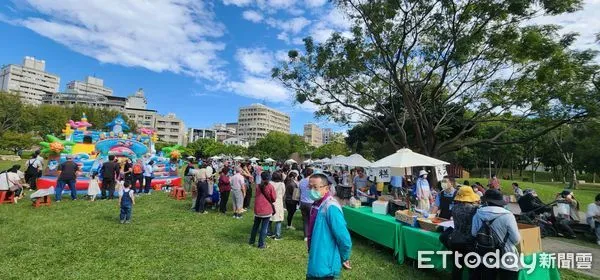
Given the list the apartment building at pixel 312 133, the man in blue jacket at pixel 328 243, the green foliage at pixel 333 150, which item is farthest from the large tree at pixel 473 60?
the apartment building at pixel 312 133

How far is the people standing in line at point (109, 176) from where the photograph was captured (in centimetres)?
1180

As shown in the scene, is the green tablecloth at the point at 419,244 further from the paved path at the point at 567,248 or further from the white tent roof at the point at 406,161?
the paved path at the point at 567,248

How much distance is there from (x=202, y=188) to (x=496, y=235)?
27.8 ft

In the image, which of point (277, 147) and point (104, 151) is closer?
point (104, 151)

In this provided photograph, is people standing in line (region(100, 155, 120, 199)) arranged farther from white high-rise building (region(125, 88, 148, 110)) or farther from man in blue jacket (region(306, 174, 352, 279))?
white high-rise building (region(125, 88, 148, 110))

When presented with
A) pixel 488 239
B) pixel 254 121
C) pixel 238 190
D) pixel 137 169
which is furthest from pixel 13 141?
pixel 254 121

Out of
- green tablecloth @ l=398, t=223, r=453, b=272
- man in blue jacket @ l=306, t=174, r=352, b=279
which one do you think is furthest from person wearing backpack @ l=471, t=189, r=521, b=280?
man in blue jacket @ l=306, t=174, r=352, b=279

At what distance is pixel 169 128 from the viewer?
109875mm

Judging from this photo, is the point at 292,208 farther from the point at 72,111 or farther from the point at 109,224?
the point at 72,111

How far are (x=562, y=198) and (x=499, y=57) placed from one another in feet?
23.0

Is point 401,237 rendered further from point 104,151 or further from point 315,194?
point 104,151

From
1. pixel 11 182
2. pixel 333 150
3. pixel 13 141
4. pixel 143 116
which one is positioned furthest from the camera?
pixel 143 116

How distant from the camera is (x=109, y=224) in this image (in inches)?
323

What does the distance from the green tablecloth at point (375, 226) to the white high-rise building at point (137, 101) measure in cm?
12056
